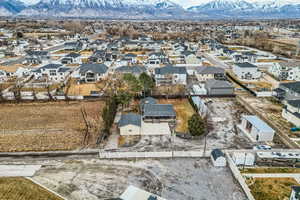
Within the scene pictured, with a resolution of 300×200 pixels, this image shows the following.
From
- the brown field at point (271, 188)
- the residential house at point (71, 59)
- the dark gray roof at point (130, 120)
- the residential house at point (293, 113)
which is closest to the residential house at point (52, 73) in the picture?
the residential house at point (71, 59)

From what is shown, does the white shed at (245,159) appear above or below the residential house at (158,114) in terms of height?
below

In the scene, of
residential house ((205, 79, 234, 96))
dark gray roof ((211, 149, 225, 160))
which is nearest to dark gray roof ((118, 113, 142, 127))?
dark gray roof ((211, 149, 225, 160))

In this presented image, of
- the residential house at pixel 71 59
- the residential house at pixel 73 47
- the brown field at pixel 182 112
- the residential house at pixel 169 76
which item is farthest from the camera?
the residential house at pixel 73 47

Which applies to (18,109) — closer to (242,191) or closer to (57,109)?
(57,109)

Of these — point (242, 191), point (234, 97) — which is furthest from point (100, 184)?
point (234, 97)

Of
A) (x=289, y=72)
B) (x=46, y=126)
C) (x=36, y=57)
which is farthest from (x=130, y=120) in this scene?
(x=36, y=57)

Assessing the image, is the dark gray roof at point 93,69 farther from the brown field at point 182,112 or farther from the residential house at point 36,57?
the residential house at point 36,57
